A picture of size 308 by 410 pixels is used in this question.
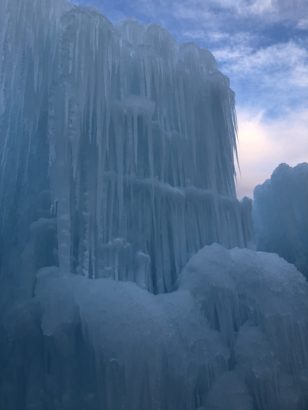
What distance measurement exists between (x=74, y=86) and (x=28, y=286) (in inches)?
213

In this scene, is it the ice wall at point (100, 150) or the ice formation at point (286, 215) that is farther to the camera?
the ice formation at point (286, 215)

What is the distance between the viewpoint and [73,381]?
28.5 feet

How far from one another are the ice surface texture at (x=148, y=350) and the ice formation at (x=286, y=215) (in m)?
6.50

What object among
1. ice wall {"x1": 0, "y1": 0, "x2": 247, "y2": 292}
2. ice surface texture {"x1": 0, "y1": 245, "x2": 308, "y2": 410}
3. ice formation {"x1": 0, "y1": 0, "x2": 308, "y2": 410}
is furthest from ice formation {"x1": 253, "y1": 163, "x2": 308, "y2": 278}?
ice surface texture {"x1": 0, "y1": 245, "x2": 308, "y2": 410}

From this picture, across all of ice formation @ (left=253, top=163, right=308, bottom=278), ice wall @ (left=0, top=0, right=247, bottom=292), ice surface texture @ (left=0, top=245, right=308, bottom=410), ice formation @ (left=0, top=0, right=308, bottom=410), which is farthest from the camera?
ice formation @ (left=253, top=163, right=308, bottom=278)

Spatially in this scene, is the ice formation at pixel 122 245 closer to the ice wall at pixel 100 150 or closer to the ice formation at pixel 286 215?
the ice wall at pixel 100 150

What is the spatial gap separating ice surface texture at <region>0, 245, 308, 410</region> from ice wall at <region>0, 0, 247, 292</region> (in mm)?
1337

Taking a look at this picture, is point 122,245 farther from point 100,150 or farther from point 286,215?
point 286,215

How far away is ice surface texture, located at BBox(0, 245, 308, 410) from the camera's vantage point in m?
8.53

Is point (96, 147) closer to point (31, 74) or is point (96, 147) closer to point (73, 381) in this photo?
point (31, 74)

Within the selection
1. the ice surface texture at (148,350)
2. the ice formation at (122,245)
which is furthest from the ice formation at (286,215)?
the ice surface texture at (148,350)

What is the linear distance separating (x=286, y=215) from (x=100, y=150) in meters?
9.89

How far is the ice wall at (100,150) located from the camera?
11.0 m

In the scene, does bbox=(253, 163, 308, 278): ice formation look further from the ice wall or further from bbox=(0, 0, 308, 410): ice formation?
the ice wall
